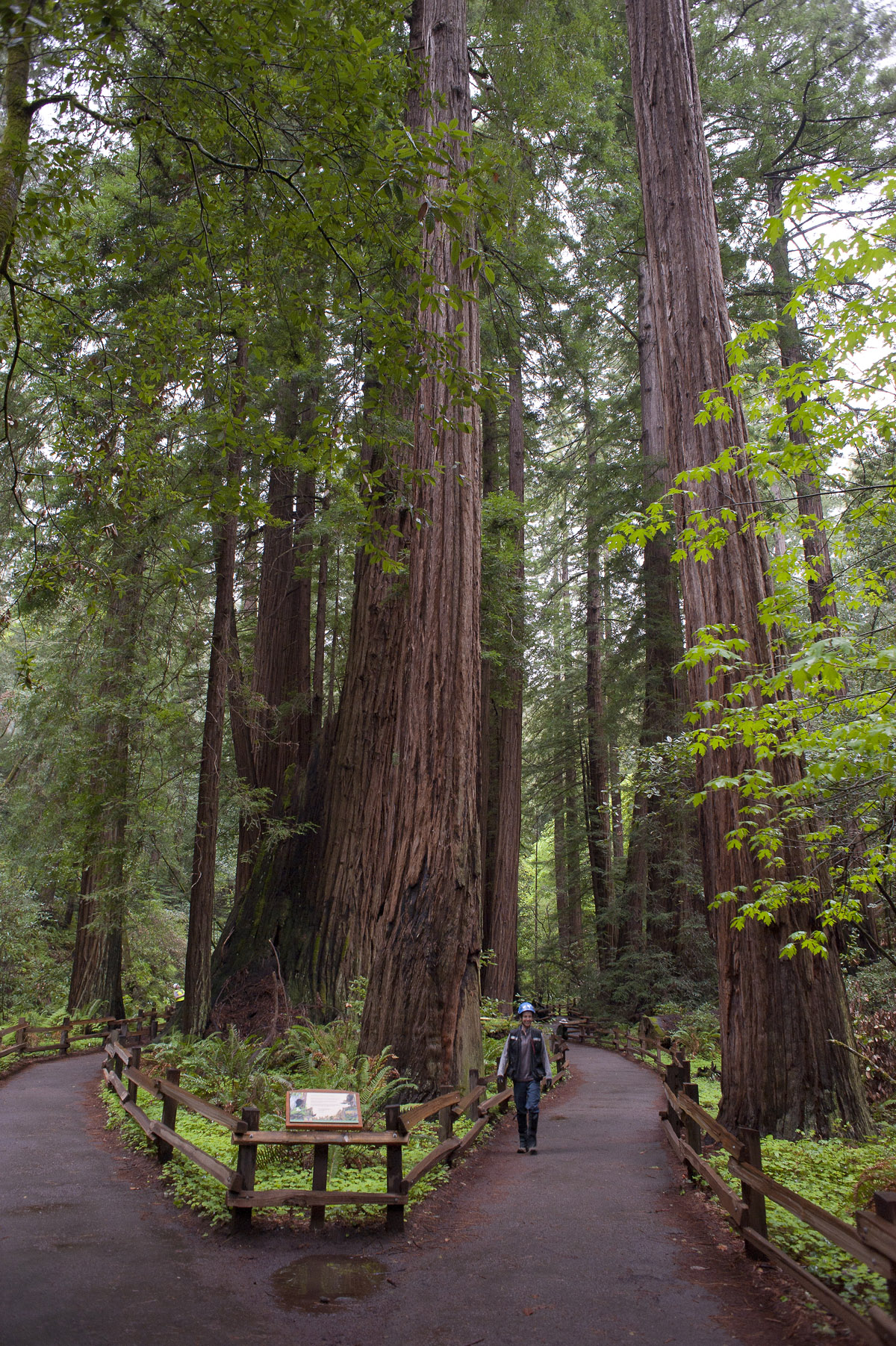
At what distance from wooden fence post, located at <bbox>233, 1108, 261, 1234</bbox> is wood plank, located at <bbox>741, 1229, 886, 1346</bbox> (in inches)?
120

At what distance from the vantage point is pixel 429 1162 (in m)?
6.28

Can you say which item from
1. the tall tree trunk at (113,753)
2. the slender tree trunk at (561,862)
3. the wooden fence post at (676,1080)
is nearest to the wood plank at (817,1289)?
the wooden fence post at (676,1080)

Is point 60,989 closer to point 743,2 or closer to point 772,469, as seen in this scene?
point 772,469

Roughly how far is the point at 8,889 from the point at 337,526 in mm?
14779

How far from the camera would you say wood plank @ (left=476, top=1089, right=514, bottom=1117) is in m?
8.49

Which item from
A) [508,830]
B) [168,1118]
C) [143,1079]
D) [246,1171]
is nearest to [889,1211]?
[246,1171]

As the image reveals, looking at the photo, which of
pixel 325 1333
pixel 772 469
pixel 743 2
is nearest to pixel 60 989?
pixel 325 1333

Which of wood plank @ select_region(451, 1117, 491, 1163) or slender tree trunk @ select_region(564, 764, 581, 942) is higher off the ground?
slender tree trunk @ select_region(564, 764, 581, 942)

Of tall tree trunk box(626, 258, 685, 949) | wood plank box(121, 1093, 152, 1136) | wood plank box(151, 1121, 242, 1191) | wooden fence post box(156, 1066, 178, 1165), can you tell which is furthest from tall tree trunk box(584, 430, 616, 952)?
A: wood plank box(151, 1121, 242, 1191)

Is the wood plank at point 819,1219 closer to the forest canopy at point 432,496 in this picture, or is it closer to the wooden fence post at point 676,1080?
the forest canopy at point 432,496

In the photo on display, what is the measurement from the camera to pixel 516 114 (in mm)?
11719

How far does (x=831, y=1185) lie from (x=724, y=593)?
4.70 meters

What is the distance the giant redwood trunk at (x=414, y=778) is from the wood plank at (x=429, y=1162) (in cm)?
99

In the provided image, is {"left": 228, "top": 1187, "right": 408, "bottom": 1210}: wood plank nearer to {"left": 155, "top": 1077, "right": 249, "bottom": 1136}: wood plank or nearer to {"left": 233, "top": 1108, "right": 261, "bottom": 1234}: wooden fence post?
{"left": 233, "top": 1108, "right": 261, "bottom": 1234}: wooden fence post
